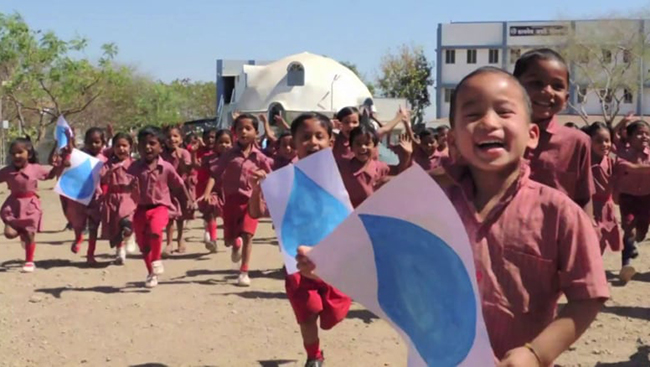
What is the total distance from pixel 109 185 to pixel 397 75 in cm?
5095

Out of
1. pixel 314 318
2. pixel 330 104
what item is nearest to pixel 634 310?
pixel 314 318

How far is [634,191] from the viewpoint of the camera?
916cm

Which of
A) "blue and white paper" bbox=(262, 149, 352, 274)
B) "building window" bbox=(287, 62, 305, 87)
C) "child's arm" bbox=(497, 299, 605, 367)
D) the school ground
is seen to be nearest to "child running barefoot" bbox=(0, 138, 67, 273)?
the school ground

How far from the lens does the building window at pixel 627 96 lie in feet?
168

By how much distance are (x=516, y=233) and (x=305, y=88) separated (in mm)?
45726

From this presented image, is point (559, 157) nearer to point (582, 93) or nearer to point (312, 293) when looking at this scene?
point (312, 293)

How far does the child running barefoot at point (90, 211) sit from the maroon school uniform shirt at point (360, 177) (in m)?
4.33

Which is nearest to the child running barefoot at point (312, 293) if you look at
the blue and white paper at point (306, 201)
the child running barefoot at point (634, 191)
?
the blue and white paper at point (306, 201)

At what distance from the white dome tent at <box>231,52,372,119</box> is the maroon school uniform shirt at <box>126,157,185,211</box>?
3732 centimetres

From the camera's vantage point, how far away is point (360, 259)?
2.51 meters

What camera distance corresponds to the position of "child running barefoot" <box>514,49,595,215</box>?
364 centimetres

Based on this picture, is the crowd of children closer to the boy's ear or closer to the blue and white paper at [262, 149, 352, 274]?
the boy's ear

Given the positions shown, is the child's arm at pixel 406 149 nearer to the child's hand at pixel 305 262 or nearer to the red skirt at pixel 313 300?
the red skirt at pixel 313 300

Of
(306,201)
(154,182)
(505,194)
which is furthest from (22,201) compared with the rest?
(505,194)
